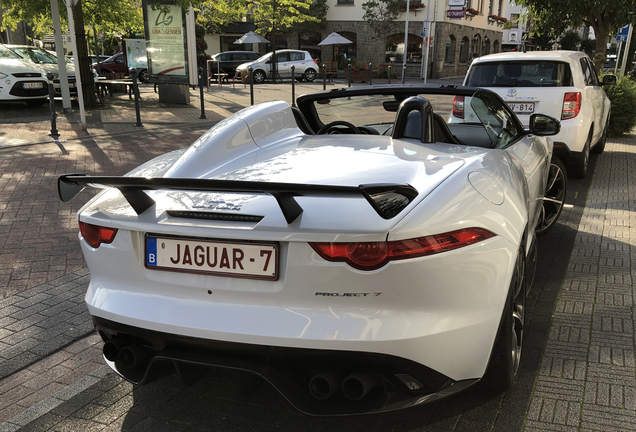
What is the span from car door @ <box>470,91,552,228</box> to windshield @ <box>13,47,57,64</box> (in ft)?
52.0

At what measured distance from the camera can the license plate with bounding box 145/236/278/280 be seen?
2.03 metres

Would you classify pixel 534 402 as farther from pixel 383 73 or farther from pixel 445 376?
pixel 383 73

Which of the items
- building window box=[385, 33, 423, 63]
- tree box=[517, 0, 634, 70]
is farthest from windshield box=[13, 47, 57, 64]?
building window box=[385, 33, 423, 63]

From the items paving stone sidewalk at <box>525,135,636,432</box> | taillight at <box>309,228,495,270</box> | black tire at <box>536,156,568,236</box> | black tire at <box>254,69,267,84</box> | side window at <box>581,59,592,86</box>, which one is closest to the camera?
taillight at <box>309,228,495,270</box>

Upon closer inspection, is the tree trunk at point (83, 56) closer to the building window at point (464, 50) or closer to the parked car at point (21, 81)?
the parked car at point (21, 81)

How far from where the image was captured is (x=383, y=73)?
3694 cm

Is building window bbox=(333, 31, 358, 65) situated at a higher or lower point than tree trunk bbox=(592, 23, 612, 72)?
lower

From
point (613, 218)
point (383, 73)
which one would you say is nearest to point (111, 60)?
point (383, 73)

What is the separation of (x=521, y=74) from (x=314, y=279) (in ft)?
21.9

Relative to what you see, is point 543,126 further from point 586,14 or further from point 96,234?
point 586,14

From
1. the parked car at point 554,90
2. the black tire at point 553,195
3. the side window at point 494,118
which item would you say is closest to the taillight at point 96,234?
the side window at point 494,118

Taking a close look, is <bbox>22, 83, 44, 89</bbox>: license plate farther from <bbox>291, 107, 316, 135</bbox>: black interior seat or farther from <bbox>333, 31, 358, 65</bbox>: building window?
<bbox>333, 31, 358, 65</bbox>: building window

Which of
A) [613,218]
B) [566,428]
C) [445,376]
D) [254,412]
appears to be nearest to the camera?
[445,376]

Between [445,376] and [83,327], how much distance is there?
235cm
